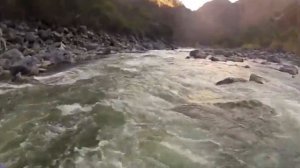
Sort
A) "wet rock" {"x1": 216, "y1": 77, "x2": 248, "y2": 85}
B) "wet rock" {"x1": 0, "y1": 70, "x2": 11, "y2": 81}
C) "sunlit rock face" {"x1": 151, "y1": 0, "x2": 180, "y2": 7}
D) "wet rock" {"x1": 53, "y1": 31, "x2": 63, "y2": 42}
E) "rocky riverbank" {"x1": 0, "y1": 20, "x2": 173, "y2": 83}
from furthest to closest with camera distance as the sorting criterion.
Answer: "sunlit rock face" {"x1": 151, "y1": 0, "x2": 180, "y2": 7}, "wet rock" {"x1": 53, "y1": 31, "x2": 63, "y2": 42}, "rocky riverbank" {"x1": 0, "y1": 20, "x2": 173, "y2": 83}, "wet rock" {"x1": 216, "y1": 77, "x2": 248, "y2": 85}, "wet rock" {"x1": 0, "y1": 70, "x2": 11, "y2": 81}

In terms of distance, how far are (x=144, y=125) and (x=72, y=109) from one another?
71.1 inches

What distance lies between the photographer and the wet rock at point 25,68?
14.2m

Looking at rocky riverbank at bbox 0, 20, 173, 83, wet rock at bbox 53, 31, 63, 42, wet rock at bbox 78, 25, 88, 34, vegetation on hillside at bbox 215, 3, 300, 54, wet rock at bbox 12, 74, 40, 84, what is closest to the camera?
wet rock at bbox 12, 74, 40, 84

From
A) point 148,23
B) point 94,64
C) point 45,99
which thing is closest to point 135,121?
point 45,99

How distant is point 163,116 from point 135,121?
87 centimetres

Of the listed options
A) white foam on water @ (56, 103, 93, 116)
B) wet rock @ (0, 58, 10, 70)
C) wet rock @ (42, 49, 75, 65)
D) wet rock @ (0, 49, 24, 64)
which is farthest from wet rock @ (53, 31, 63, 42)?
white foam on water @ (56, 103, 93, 116)

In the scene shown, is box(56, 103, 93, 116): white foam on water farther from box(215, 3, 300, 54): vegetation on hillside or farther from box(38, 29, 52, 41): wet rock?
box(215, 3, 300, 54): vegetation on hillside

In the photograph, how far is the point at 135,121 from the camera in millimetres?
8609

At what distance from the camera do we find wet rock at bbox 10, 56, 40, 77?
1422cm

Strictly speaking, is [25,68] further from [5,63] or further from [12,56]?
[12,56]

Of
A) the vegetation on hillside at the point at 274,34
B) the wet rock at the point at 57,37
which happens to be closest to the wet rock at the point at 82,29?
the wet rock at the point at 57,37

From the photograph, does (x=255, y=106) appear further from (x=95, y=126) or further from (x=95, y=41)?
(x=95, y=41)

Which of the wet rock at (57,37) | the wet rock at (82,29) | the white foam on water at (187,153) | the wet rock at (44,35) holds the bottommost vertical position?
the wet rock at (82,29)

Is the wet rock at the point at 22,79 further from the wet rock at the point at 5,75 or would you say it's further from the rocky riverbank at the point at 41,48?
the wet rock at the point at 5,75
